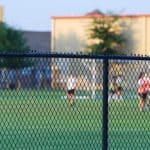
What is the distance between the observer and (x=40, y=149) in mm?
13977

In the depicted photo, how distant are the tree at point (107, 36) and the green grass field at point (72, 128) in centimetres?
4025

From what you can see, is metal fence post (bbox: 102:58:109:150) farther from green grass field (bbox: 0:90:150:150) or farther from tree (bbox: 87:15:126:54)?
tree (bbox: 87:15:126:54)

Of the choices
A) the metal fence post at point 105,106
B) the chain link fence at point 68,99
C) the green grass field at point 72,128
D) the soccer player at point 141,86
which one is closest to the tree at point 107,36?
the chain link fence at point 68,99

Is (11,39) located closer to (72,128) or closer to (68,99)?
(72,128)

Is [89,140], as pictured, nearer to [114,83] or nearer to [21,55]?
[114,83]

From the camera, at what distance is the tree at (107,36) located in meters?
56.6

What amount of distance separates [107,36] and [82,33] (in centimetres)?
258

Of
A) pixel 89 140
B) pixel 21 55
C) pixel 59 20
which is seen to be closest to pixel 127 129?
pixel 89 140

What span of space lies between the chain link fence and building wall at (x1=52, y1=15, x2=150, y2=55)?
38703mm

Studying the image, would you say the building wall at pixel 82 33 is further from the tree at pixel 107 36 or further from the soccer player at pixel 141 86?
the soccer player at pixel 141 86

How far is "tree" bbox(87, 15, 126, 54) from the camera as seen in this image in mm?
56578

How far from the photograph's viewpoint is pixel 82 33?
58688mm

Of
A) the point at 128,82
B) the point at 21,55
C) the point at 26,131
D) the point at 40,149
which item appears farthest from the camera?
the point at 26,131

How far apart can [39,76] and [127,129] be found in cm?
536
